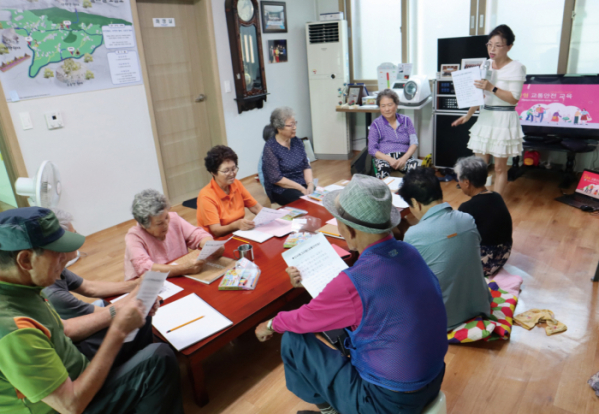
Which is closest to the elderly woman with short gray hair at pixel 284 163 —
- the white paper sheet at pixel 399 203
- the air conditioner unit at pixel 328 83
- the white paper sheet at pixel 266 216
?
the white paper sheet at pixel 399 203

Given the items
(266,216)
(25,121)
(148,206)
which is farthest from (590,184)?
(25,121)

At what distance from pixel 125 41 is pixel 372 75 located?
125 inches

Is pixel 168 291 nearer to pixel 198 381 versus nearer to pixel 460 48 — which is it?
pixel 198 381

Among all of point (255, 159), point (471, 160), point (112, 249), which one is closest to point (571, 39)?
point (471, 160)

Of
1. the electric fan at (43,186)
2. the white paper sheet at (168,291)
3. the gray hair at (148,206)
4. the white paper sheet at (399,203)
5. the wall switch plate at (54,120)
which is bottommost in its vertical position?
the white paper sheet at (168,291)

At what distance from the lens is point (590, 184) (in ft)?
12.7

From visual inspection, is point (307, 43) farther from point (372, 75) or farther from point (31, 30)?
point (31, 30)

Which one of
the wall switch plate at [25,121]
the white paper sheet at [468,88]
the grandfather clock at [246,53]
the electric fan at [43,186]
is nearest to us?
the electric fan at [43,186]

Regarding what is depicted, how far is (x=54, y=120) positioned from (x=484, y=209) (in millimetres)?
3366

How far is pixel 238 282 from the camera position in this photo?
1.99 meters

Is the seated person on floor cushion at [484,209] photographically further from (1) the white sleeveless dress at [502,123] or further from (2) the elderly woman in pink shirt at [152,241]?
(2) the elderly woman in pink shirt at [152,241]

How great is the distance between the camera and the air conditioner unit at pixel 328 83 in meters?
5.38

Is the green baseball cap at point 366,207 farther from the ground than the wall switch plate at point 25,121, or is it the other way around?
the wall switch plate at point 25,121

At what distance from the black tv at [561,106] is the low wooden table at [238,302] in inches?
136
